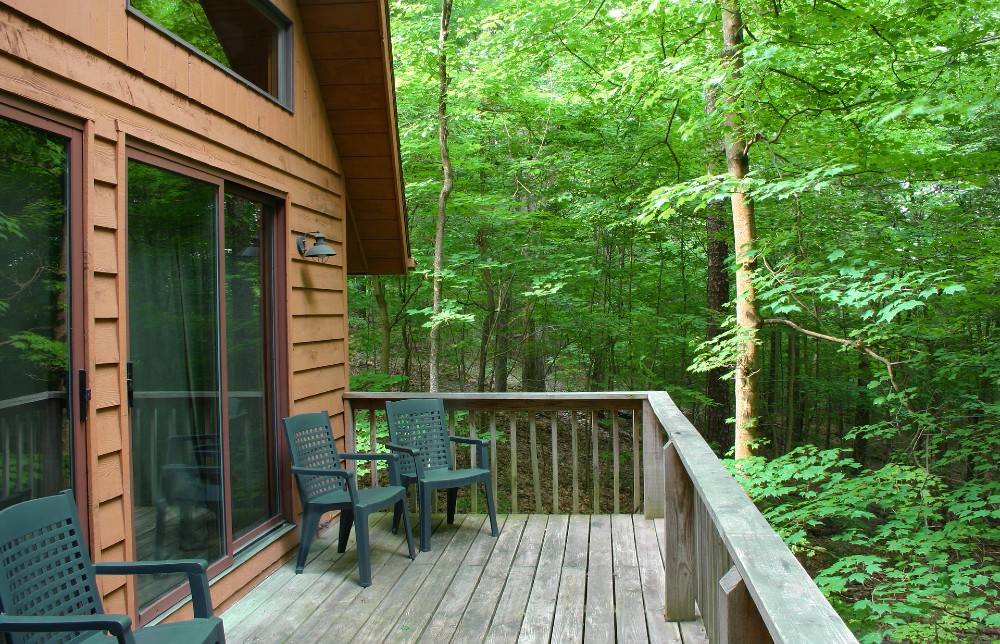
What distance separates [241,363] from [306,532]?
93 centimetres

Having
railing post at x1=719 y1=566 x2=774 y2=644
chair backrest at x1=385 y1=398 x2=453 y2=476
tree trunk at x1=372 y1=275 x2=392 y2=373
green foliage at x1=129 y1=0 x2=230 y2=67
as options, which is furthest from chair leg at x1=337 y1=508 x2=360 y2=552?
tree trunk at x1=372 y1=275 x2=392 y2=373

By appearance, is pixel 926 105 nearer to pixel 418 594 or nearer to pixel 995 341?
pixel 995 341

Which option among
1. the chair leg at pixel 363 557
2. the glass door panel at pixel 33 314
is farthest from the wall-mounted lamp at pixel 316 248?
Answer: the glass door panel at pixel 33 314

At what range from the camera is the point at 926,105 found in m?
4.27

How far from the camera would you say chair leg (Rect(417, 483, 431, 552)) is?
3889 millimetres

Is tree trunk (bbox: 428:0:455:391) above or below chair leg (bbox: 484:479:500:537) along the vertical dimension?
above

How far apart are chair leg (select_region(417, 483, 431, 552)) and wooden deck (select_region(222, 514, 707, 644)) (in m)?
0.05

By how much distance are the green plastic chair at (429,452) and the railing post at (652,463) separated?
99cm

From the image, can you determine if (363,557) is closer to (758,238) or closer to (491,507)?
(491,507)

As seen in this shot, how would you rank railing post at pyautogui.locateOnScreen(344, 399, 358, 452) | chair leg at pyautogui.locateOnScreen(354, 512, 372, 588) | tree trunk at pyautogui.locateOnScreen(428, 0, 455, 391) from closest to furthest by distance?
chair leg at pyautogui.locateOnScreen(354, 512, 372, 588), railing post at pyautogui.locateOnScreen(344, 399, 358, 452), tree trunk at pyautogui.locateOnScreen(428, 0, 455, 391)

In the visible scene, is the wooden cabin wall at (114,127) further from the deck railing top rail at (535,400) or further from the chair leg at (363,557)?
the deck railing top rail at (535,400)

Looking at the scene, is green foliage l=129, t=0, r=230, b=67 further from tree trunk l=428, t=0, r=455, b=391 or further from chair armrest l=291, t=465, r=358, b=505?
tree trunk l=428, t=0, r=455, b=391

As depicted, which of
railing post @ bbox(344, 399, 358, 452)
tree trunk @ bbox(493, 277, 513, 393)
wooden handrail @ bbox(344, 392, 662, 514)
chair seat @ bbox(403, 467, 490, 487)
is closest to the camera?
chair seat @ bbox(403, 467, 490, 487)

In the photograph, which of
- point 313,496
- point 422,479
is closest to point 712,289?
point 422,479
